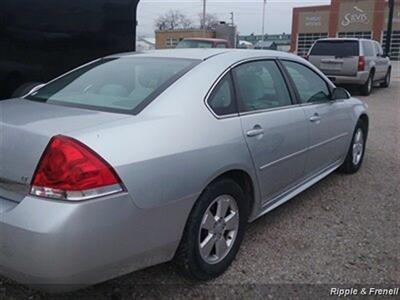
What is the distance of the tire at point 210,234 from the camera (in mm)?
2715

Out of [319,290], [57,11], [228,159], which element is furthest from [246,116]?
[57,11]

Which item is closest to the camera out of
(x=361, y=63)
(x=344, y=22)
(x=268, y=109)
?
(x=268, y=109)

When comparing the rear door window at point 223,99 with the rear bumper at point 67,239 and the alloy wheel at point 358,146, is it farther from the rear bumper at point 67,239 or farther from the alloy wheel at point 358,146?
the alloy wheel at point 358,146

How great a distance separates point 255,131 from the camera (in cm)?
315

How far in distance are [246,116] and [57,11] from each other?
2.65 metres

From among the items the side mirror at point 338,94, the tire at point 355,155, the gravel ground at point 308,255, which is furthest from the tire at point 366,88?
the side mirror at point 338,94

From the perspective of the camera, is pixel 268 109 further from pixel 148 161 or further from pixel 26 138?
pixel 26 138

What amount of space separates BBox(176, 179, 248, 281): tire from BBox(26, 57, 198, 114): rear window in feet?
2.28

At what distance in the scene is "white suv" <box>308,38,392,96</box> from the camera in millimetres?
13266

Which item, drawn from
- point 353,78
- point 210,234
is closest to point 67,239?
point 210,234

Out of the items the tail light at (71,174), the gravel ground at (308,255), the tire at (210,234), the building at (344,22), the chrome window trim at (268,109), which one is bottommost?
the gravel ground at (308,255)

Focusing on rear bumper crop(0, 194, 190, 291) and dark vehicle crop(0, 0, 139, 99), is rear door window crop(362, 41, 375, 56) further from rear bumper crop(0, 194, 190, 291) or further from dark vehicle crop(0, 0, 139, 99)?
rear bumper crop(0, 194, 190, 291)

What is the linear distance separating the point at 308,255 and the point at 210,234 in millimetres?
857

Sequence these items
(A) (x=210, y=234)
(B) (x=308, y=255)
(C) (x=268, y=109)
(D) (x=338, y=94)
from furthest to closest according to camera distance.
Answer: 1. (D) (x=338, y=94)
2. (C) (x=268, y=109)
3. (B) (x=308, y=255)
4. (A) (x=210, y=234)
